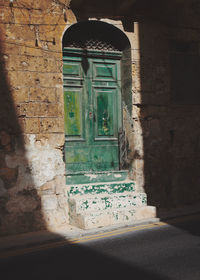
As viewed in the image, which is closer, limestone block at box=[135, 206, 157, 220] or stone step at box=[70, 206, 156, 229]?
stone step at box=[70, 206, 156, 229]

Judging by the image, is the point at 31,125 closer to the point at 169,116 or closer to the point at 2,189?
the point at 2,189

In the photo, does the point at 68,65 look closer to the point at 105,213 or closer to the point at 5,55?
the point at 5,55

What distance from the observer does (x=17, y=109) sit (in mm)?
6766

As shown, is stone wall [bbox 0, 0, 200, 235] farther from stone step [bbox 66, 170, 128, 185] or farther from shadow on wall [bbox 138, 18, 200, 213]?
stone step [bbox 66, 170, 128, 185]

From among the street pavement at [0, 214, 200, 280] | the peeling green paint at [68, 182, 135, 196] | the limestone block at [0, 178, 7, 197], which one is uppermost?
the limestone block at [0, 178, 7, 197]

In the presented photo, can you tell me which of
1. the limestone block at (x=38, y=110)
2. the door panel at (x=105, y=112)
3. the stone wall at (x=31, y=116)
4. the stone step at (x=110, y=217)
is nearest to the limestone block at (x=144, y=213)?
the stone step at (x=110, y=217)

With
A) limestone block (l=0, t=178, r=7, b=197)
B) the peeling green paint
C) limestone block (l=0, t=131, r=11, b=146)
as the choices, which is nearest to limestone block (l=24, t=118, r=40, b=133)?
limestone block (l=0, t=131, r=11, b=146)

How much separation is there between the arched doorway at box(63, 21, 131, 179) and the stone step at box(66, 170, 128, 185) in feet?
0.64

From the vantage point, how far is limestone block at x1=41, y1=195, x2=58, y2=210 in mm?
6855

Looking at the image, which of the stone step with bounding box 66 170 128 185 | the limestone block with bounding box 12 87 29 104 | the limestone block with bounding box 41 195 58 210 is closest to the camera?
the limestone block with bounding box 12 87 29 104

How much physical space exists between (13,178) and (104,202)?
1.73 meters

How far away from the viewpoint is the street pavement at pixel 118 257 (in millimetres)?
4113

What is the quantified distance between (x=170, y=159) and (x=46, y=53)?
359 centimetres

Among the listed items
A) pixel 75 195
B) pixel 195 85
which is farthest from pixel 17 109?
pixel 195 85
